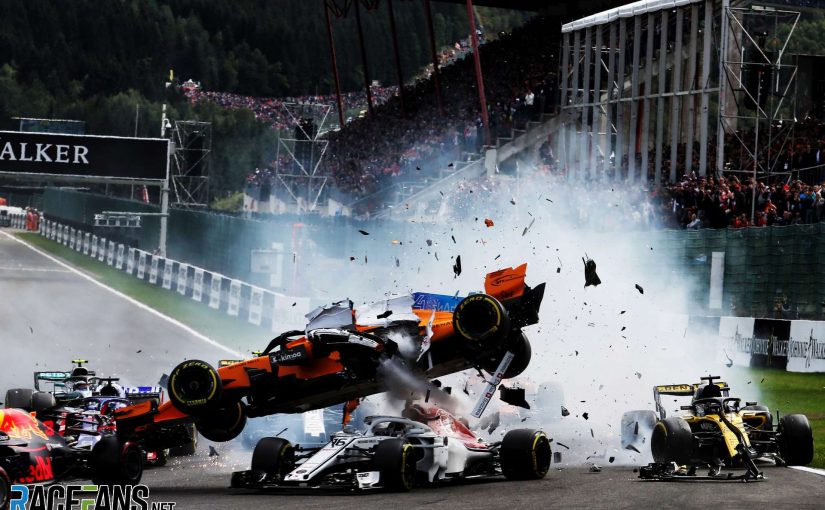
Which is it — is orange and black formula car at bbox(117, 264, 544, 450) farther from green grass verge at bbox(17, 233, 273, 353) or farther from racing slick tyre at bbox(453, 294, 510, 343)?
green grass verge at bbox(17, 233, 273, 353)

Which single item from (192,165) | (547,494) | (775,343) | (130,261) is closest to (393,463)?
(547,494)

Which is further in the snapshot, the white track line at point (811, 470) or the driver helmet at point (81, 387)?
the driver helmet at point (81, 387)

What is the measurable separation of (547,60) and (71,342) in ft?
71.1

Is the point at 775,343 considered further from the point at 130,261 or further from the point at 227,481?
the point at 130,261

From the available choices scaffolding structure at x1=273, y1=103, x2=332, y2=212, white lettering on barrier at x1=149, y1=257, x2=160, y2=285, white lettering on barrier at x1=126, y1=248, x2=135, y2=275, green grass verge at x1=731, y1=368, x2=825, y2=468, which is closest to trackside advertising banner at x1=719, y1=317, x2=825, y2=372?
green grass verge at x1=731, y1=368, x2=825, y2=468

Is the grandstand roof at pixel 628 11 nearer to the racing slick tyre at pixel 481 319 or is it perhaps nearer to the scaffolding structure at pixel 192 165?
the scaffolding structure at pixel 192 165

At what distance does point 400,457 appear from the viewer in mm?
16703

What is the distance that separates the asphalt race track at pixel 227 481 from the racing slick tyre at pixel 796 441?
379mm

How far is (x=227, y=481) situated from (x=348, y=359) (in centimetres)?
261

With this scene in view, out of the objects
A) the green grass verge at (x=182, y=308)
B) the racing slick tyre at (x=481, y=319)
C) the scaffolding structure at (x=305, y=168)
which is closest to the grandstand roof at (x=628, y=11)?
the scaffolding structure at (x=305, y=168)

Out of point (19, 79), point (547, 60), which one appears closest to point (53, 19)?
point (19, 79)

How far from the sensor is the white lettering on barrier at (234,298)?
41.2 meters

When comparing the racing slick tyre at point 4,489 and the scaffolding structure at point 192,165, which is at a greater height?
the scaffolding structure at point 192,165

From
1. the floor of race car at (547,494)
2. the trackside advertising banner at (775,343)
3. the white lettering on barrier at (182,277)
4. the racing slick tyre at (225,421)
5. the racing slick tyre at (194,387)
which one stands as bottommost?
the floor of race car at (547,494)
